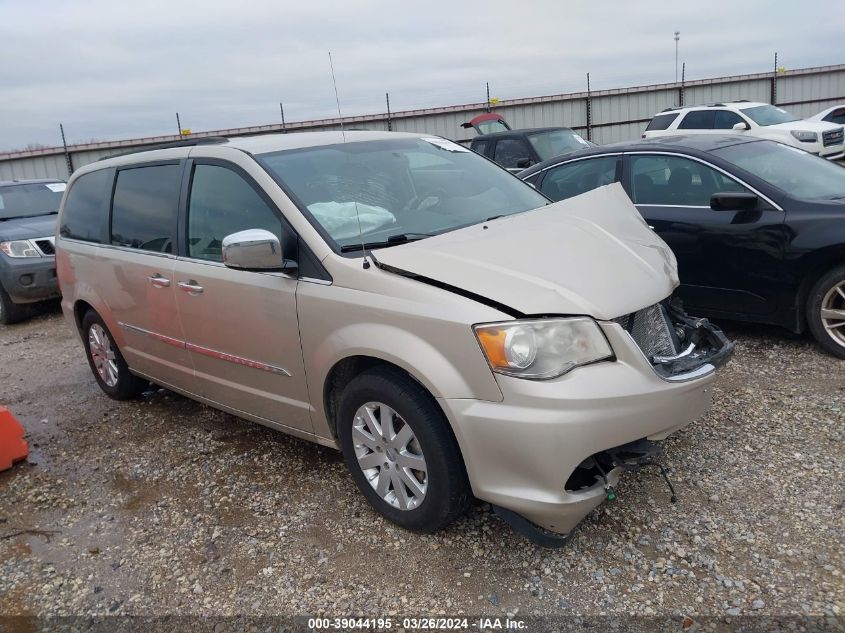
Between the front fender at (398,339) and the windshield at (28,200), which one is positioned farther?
the windshield at (28,200)

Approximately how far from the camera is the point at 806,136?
14500 mm

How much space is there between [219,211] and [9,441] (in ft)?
6.56

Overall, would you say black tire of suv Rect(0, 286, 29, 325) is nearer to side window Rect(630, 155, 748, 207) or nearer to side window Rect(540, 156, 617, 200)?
side window Rect(540, 156, 617, 200)

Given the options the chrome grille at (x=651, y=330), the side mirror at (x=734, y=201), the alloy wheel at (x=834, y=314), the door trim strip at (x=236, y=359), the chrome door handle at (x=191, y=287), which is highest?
the side mirror at (x=734, y=201)

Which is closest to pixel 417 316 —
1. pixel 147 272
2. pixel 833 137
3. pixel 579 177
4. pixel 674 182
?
pixel 147 272

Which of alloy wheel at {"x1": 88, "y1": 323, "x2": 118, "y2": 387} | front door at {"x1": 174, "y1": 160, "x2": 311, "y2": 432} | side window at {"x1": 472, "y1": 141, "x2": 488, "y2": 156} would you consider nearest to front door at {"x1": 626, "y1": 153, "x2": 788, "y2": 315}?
front door at {"x1": 174, "y1": 160, "x2": 311, "y2": 432}

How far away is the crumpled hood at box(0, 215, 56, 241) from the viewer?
826 centimetres

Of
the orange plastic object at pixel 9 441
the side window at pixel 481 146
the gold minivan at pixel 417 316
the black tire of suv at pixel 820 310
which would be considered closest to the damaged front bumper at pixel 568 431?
the gold minivan at pixel 417 316

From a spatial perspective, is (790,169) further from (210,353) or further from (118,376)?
(118,376)

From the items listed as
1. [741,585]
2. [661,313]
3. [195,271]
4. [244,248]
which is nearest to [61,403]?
[195,271]

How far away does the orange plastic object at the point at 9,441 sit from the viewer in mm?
4169

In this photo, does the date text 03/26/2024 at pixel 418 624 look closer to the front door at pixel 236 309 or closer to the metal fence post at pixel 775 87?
the front door at pixel 236 309

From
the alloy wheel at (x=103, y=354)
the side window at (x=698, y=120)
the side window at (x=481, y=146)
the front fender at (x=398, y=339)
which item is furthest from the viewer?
the side window at (x=698, y=120)

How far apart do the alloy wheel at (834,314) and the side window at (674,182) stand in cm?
93
